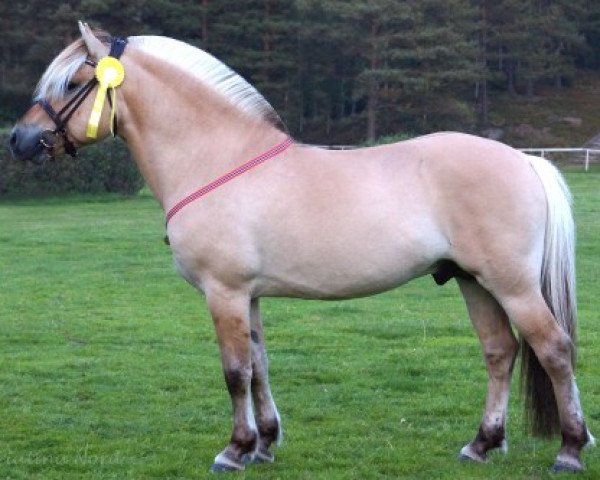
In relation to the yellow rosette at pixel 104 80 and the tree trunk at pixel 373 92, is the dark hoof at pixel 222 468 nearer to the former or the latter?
the yellow rosette at pixel 104 80

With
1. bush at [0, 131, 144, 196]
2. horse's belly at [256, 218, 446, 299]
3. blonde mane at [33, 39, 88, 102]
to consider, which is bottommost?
bush at [0, 131, 144, 196]

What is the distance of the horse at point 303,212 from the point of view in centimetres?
611

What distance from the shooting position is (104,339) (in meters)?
11.1

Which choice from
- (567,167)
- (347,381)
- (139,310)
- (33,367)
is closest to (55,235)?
(139,310)

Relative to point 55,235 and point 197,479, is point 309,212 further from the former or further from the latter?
point 55,235

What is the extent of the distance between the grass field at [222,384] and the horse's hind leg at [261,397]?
0.36 feet

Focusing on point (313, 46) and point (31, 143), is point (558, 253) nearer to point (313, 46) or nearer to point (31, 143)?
point (31, 143)

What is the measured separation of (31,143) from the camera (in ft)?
21.1

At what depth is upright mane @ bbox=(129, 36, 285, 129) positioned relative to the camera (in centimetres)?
649

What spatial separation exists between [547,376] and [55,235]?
1671cm

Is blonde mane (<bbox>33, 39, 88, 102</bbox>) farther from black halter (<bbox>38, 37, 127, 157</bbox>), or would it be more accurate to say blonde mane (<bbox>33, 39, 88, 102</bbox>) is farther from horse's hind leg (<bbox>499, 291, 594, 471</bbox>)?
horse's hind leg (<bbox>499, 291, 594, 471</bbox>)

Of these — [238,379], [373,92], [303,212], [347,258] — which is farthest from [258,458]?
[373,92]

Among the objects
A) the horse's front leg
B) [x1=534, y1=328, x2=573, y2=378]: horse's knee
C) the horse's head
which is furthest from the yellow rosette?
[x1=534, y1=328, x2=573, y2=378]: horse's knee

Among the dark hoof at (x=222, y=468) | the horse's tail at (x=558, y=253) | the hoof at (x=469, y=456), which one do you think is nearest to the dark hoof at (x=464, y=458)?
the hoof at (x=469, y=456)
